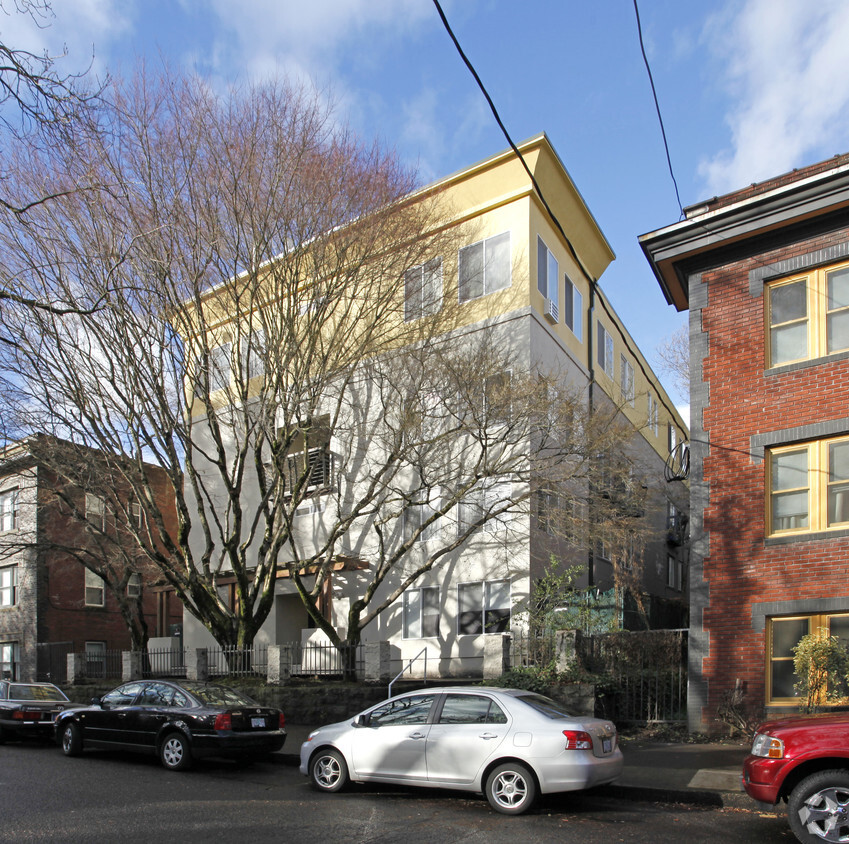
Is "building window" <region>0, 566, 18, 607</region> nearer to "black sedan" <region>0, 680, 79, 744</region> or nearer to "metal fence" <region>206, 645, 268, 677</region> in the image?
"metal fence" <region>206, 645, 268, 677</region>

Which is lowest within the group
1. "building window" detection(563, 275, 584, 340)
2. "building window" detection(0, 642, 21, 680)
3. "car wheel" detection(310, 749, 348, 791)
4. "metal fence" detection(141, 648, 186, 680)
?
"building window" detection(0, 642, 21, 680)

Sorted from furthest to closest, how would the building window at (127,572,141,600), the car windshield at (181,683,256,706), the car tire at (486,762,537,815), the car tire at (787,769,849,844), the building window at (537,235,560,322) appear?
the building window at (127,572,141,600), the building window at (537,235,560,322), the car windshield at (181,683,256,706), the car tire at (486,762,537,815), the car tire at (787,769,849,844)

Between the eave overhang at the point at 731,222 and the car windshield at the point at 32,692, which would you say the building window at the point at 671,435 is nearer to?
the eave overhang at the point at 731,222

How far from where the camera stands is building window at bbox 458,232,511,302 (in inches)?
850

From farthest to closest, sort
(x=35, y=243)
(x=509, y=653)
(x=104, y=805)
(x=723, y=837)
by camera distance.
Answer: (x=35, y=243)
(x=509, y=653)
(x=104, y=805)
(x=723, y=837)

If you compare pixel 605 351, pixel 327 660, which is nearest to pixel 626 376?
pixel 605 351

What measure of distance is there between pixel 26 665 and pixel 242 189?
23168 millimetres

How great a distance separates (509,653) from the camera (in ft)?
53.0

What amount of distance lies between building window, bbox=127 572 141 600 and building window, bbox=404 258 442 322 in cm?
1179

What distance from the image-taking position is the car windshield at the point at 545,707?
966 cm

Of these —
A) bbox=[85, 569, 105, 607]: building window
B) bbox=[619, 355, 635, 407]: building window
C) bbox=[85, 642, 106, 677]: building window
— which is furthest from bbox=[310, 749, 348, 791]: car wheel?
bbox=[85, 569, 105, 607]: building window

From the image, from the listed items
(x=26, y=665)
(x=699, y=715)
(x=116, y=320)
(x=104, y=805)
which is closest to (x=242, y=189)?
(x=116, y=320)

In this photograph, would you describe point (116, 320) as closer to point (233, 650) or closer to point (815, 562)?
point (233, 650)

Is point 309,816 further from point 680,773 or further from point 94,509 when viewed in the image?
point 94,509
